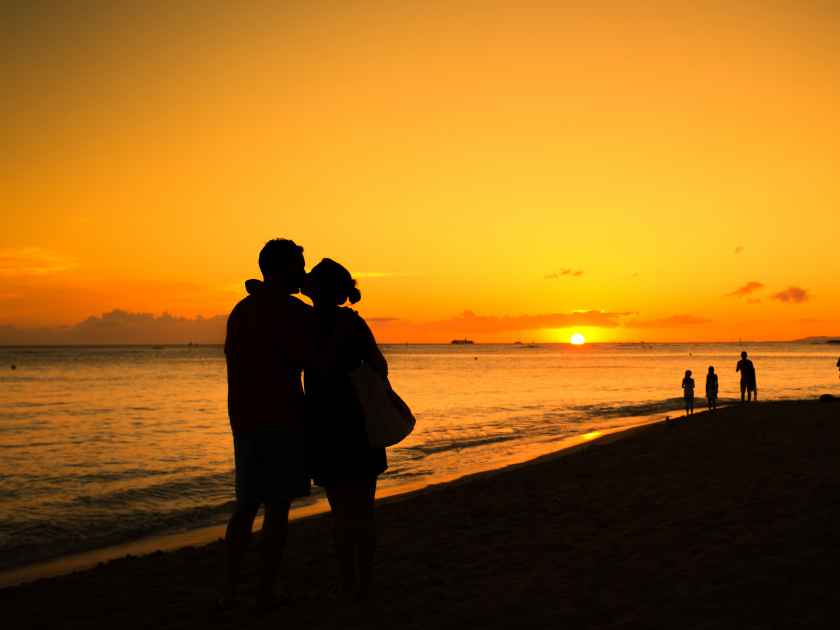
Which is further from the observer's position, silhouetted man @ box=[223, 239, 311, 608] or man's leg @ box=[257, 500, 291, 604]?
man's leg @ box=[257, 500, 291, 604]

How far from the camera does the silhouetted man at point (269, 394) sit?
4.20 meters

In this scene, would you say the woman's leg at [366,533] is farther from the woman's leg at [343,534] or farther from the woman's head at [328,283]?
the woman's head at [328,283]

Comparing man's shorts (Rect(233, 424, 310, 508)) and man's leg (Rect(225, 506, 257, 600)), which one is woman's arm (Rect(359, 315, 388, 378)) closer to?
man's shorts (Rect(233, 424, 310, 508))

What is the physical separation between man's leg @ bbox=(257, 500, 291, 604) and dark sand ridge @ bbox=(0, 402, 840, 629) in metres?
0.18

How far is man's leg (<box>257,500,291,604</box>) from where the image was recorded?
4316 millimetres

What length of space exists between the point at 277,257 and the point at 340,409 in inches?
41.3

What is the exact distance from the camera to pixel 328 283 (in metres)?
4.33

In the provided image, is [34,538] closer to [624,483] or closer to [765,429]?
[624,483]

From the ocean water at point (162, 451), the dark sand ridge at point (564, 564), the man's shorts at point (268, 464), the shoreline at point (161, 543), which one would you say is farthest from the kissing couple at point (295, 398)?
the ocean water at point (162, 451)

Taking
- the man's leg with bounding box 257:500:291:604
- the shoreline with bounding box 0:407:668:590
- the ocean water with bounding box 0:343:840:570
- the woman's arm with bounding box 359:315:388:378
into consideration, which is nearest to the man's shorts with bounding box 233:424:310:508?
the man's leg with bounding box 257:500:291:604

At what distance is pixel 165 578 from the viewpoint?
20.9 ft

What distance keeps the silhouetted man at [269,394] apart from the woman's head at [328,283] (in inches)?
4.0

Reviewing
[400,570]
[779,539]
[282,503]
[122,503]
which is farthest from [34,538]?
[779,539]

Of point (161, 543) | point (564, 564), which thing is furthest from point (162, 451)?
point (564, 564)
